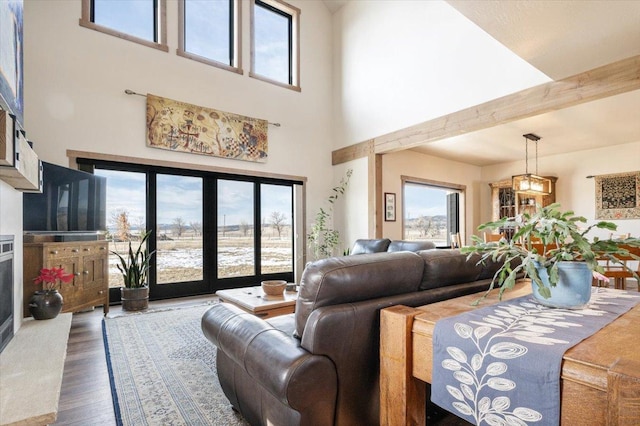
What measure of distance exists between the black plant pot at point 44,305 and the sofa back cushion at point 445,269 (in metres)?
2.85

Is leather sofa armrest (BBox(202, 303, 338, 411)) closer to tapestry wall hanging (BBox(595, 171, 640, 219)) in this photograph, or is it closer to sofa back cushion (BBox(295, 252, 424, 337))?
sofa back cushion (BBox(295, 252, 424, 337))

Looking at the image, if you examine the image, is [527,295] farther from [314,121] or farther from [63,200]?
[314,121]

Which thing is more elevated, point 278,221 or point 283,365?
point 278,221

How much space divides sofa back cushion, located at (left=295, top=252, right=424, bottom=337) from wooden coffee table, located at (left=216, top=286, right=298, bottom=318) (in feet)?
4.33

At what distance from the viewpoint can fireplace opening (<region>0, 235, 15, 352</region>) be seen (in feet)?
6.78

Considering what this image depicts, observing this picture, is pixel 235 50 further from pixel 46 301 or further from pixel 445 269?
pixel 445 269

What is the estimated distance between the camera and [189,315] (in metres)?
3.81

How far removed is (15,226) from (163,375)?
5.12 feet

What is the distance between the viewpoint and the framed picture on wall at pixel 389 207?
6133mm

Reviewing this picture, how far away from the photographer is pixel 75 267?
3.36m

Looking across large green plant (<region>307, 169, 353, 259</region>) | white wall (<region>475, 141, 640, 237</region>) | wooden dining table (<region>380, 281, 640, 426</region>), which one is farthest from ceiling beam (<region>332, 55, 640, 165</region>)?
white wall (<region>475, 141, 640, 237</region>)

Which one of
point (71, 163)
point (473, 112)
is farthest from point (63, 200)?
point (473, 112)

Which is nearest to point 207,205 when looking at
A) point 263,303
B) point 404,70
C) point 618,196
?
point 263,303

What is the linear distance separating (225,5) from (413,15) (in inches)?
121
